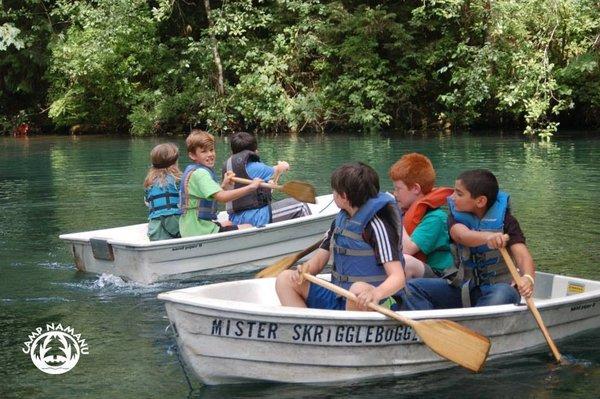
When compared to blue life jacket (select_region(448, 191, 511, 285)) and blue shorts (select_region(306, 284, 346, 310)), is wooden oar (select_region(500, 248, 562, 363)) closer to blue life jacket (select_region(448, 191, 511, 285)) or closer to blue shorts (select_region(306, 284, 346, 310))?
blue life jacket (select_region(448, 191, 511, 285))

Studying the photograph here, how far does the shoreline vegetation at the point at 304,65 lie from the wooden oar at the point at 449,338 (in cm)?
1494

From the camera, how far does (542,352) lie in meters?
5.25

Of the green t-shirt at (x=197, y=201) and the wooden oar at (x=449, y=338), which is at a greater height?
the green t-shirt at (x=197, y=201)

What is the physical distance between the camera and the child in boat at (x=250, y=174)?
25.3 feet

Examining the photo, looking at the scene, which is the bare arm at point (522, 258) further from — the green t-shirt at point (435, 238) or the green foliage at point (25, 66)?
the green foliage at point (25, 66)

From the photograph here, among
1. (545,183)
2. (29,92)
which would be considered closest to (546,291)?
(545,183)

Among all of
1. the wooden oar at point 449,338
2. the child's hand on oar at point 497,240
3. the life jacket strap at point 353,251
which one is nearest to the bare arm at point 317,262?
the life jacket strap at point 353,251

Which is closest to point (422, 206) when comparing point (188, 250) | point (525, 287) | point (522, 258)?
point (522, 258)

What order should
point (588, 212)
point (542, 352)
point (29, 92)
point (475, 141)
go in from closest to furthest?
point (542, 352)
point (588, 212)
point (475, 141)
point (29, 92)

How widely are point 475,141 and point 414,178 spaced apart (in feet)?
46.6

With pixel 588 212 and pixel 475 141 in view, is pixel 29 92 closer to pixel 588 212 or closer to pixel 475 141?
pixel 475 141

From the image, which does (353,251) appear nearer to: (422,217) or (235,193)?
(422,217)

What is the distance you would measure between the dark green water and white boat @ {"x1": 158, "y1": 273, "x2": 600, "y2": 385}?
0.08m

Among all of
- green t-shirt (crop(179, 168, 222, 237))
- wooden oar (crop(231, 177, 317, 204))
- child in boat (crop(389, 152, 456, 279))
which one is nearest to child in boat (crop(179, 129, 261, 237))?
green t-shirt (crop(179, 168, 222, 237))
